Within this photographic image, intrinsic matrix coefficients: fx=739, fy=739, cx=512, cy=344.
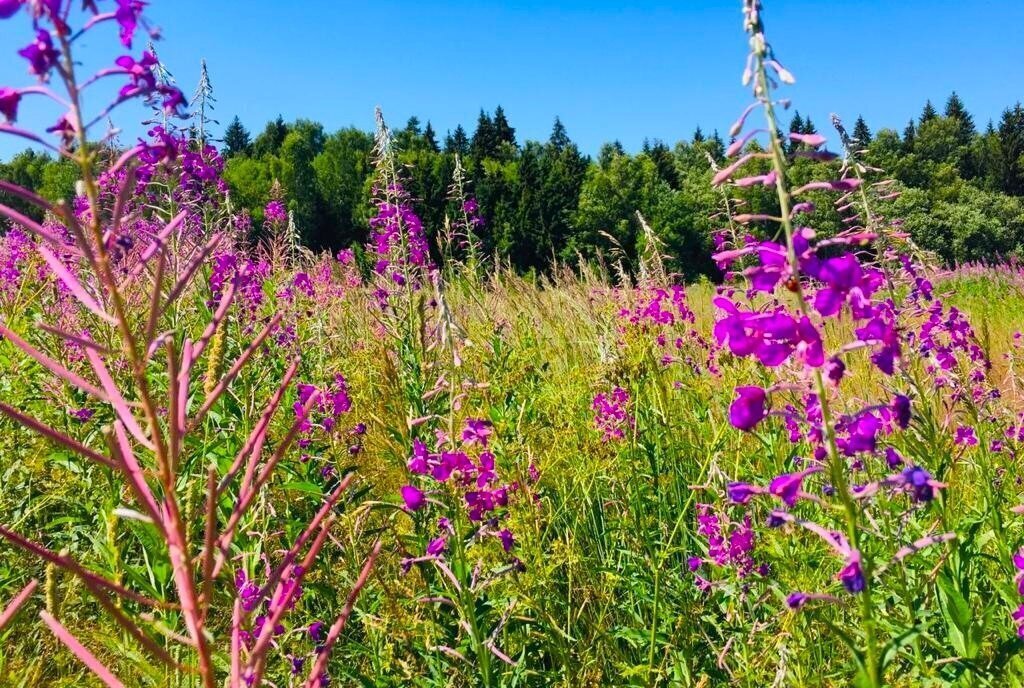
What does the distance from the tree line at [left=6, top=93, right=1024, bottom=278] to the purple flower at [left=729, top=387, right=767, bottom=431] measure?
2680 cm

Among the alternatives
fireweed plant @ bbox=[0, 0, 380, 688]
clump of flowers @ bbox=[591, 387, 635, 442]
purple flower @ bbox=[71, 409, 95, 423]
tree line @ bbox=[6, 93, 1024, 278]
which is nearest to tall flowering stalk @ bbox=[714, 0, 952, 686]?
fireweed plant @ bbox=[0, 0, 380, 688]

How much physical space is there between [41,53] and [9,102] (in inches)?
5.4

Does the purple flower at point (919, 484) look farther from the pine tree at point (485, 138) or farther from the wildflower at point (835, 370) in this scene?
the pine tree at point (485, 138)

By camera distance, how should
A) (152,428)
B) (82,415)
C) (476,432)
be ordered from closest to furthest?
(152,428)
(476,432)
(82,415)

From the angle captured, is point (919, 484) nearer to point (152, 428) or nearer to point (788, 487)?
point (788, 487)

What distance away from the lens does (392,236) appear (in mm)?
4848

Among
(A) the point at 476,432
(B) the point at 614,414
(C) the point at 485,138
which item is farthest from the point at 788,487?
(C) the point at 485,138

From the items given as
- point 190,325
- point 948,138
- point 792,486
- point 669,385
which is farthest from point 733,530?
point 948,138

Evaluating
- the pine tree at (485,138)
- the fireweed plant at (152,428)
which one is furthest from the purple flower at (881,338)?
the pine tree at (485,138)

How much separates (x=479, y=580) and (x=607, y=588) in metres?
0.57

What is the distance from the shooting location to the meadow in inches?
46.2

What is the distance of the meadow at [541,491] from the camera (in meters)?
1.17

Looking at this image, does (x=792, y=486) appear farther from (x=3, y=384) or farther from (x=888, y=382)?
(x=3, y=384)

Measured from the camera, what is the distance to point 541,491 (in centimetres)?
286
